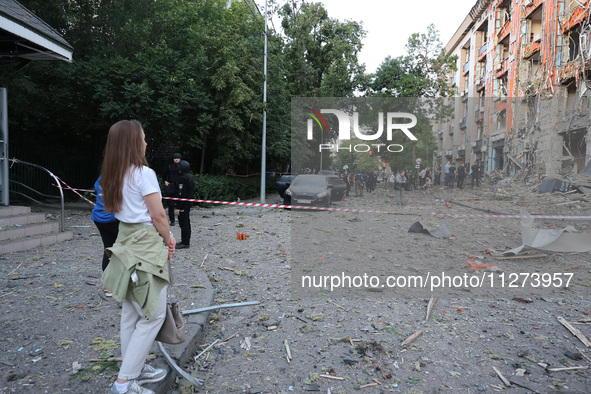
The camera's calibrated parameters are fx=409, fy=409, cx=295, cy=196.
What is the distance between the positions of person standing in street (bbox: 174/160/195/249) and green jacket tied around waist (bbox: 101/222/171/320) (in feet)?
18.1

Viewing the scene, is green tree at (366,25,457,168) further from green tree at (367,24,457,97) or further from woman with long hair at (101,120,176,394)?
woman with long hair at (101,120,176,394)

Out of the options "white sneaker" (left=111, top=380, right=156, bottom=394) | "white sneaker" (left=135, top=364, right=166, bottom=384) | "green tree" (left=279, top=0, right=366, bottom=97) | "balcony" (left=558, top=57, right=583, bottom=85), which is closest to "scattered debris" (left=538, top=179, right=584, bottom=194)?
"balcony" (left=558, top=57, right=583, bottom=85)

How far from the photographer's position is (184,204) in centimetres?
835

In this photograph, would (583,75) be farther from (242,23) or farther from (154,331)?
(242,23)

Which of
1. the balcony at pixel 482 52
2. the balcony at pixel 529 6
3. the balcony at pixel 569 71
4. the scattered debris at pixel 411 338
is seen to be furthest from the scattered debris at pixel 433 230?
the balcony at pixel 482 52

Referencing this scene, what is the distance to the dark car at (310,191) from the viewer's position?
627 inches

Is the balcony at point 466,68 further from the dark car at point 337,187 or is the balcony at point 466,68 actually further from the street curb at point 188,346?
the street curb at point 188,346

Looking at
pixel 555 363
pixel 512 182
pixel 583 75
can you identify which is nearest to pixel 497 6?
pixel 583 75

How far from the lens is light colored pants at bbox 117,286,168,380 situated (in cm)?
273

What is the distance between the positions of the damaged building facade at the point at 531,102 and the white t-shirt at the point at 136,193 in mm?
10614

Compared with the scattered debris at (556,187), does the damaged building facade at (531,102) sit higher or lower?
higher

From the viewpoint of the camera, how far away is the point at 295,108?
25.5 m

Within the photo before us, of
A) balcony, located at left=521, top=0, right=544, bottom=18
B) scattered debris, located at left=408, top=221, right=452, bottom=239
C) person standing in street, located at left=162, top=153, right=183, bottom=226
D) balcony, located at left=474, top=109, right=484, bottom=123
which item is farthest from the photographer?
balcony, located at left=521, top=0, right=544, bottom=18

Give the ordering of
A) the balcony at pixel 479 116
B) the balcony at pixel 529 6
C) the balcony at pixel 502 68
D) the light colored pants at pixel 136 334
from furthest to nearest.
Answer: the balcony at pixel 502 68
the balcony at pixel 529 6
the balcony at pixel 479 116
the light colored pants at pixel 136 334
